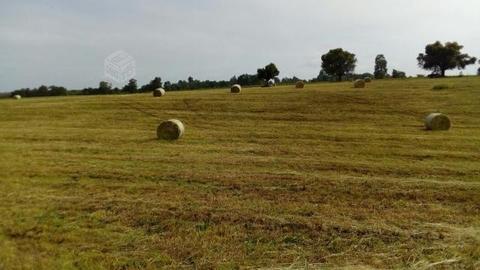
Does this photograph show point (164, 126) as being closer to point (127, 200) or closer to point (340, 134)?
point (340, 134)

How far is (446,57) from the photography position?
9406 cm

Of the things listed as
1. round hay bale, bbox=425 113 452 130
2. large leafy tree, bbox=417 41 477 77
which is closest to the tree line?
large leafy tree, bbox=417 41 477 77

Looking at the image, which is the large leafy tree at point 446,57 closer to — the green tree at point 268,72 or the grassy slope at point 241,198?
the green tree at point 268,72

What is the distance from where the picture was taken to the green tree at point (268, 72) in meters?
83.7

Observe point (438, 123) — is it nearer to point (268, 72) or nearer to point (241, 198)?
point (241, 198)

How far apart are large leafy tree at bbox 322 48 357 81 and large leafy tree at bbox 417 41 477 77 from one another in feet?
66.5

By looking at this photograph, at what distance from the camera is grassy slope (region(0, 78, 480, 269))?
6.64 m

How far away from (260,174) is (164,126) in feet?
29.3

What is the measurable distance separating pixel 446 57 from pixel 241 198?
9813cm

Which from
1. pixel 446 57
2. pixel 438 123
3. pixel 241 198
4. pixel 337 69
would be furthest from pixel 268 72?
pixel 241 198

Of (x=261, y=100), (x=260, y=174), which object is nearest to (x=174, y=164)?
(x=260, y=174)

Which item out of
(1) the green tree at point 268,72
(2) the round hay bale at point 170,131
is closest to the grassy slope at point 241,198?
(2) the round hay bale at point 170,131

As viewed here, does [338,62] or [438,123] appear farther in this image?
[338,62]

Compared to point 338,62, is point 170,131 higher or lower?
lower
